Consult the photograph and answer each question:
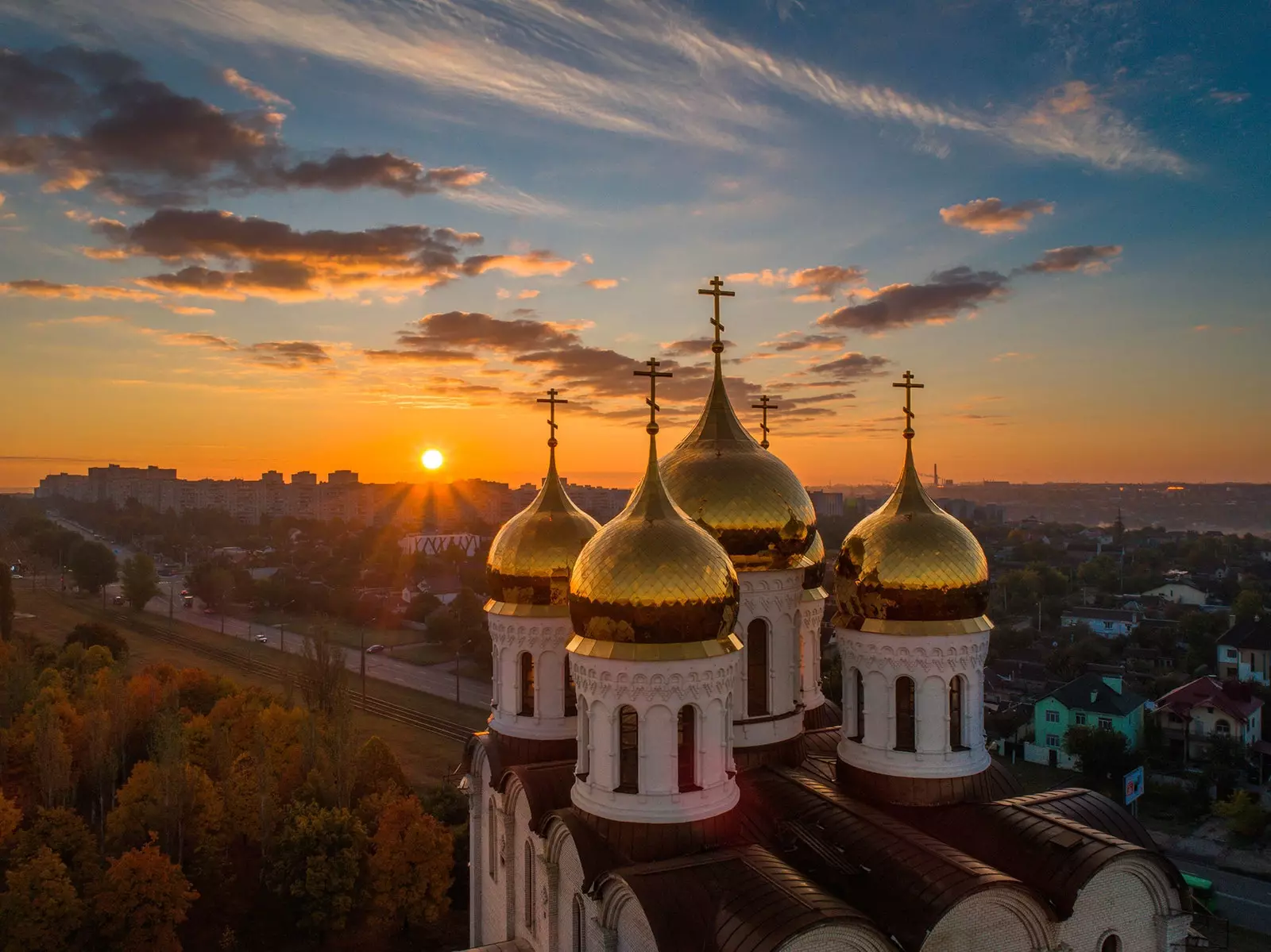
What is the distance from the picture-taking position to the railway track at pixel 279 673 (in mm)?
32062

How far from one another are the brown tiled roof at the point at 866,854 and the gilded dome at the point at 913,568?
224 cm

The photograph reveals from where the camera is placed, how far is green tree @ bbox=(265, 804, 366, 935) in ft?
58.3

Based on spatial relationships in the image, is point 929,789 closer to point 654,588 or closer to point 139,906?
point 654,588

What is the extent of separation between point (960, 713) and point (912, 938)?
3.49 metres

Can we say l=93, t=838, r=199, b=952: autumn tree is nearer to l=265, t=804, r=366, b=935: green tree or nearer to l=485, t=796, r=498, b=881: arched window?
l=265, t=804, r=366, b=935: green tree

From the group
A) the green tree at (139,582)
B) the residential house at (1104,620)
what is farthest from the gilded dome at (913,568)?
the green tree at (139,582)

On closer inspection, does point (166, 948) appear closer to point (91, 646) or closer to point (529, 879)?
point (529, 879)

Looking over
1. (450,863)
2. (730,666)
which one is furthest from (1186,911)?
(450,863)

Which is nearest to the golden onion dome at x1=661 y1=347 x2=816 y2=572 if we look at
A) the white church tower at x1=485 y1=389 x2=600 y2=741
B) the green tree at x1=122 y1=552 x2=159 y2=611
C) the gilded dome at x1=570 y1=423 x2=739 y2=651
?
the gilded dome at x1=570 y1=423 x2=739 y2=651

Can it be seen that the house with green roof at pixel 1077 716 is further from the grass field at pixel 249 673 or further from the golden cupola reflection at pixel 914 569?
the golden cupola reflection at pixel 914 569

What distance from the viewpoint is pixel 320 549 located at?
78875mm

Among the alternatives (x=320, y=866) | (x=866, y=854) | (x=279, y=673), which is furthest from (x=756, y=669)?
(x=279, y=673)

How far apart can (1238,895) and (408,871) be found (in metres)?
18.6

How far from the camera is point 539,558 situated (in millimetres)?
12914
